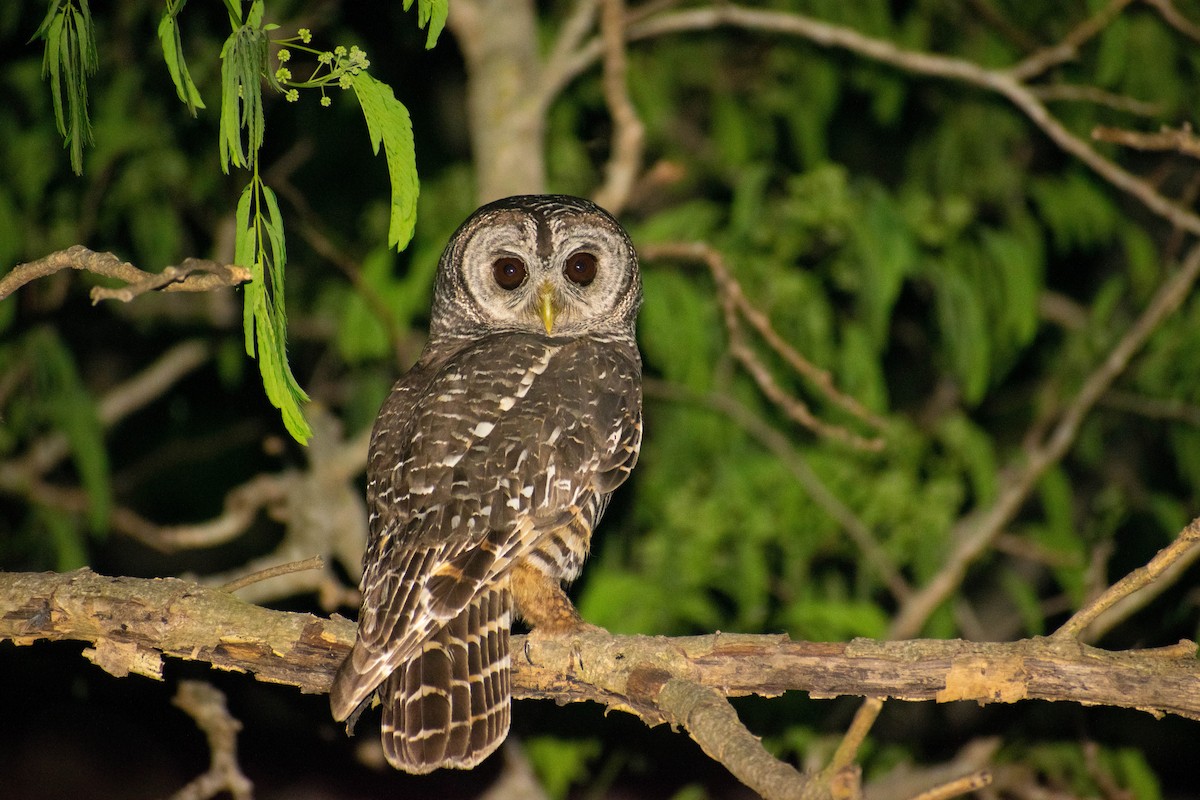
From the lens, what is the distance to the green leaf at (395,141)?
2.01m

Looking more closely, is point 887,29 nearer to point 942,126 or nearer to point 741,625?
point 942,126

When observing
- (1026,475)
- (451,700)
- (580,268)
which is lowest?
(451,700)

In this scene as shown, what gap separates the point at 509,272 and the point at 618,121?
0.72 metres

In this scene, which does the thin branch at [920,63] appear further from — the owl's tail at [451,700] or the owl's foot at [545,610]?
the owl's tail at [451,700]

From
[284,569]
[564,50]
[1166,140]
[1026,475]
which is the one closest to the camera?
[284,569]

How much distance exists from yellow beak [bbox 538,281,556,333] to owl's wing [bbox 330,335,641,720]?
0.48ft

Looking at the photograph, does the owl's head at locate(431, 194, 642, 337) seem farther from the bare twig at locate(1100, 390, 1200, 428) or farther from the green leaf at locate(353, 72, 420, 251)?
the bare twig at locate(1100, 390, 1200, 428)

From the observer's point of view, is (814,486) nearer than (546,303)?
No

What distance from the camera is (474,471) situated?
3549 mm

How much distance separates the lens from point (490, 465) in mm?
3570

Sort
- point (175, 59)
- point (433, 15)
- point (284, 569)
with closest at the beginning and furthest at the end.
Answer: point (175, 59) < point (433, 15) < point (284, 569)

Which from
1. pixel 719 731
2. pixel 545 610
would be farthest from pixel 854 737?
pixel 545 610

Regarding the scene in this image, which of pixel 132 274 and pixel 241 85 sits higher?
pixel 241 85

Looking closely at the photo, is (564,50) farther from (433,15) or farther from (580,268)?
(433,15)
